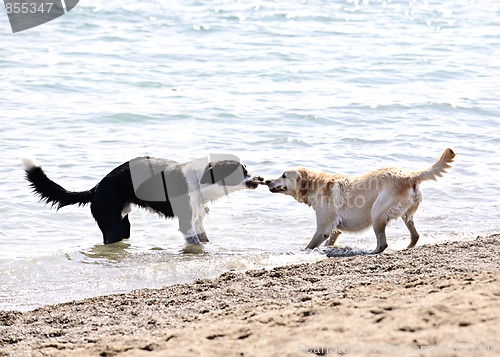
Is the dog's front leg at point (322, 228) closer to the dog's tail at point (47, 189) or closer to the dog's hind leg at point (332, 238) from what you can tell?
the dog's hind leg at point (332, 238)

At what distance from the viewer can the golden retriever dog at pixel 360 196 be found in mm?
7938

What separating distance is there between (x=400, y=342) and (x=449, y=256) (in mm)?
2726

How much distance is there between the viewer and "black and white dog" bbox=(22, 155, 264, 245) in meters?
8.60

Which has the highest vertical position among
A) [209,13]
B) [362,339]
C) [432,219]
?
[209,13]

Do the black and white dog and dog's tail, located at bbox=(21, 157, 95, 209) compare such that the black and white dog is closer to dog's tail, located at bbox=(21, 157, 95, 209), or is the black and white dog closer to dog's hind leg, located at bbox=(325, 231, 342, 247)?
dog's tail, located at bbox=(21, 157, 95, 209)

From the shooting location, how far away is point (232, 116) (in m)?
14.6

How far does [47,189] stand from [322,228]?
291 cm

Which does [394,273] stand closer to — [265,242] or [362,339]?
[362,339]

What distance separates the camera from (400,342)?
429 cm

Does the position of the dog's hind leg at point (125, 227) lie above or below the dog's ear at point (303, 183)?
below

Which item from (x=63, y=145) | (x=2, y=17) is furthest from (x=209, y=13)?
(x=63, y=145)

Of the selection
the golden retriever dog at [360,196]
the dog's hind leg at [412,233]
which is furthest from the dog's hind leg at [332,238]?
the dog's hind leg at [412,233]

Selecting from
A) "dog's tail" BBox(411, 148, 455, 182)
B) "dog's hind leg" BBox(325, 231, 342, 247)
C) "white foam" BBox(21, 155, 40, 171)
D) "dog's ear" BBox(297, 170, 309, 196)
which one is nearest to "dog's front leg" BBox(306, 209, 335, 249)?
"dog's hind leg" BBox(325, 231, 342, 247)

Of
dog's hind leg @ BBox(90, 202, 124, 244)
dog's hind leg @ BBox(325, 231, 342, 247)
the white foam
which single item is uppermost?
the white foam
